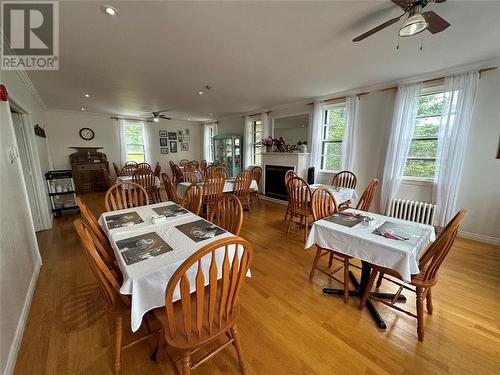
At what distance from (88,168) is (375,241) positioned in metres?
7.25

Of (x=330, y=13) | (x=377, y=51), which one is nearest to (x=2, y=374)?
(x=330, y=13)

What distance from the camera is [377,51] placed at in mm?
2336

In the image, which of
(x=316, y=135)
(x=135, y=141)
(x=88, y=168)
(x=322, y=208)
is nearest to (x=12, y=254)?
(x=322, y=208)

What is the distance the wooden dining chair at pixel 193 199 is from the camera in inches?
83.3

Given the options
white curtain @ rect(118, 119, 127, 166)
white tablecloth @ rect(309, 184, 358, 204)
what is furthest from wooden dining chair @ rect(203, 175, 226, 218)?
white curtain @ rect(118, 119, 127, 166)

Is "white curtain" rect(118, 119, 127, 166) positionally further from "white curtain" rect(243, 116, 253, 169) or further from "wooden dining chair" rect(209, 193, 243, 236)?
"wooden dining chair" rect(209, 193, 243, 236)

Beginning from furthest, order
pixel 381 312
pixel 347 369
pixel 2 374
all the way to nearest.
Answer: pixel 381 312, pixel 347 369, pixel 2 374

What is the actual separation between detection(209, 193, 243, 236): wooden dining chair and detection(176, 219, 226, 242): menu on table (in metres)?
0.14

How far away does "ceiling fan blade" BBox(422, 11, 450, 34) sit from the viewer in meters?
1.41

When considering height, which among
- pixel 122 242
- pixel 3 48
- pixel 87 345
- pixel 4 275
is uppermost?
pixel 3 48

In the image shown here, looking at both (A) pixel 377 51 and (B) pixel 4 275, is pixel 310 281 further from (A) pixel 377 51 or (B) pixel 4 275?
(A) pixel 377 51

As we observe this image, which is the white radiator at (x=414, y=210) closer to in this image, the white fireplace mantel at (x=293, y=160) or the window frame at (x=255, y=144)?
the white fireplace mantel at (x=293, y=160)

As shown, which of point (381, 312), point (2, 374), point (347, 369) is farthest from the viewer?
point (381, 312)

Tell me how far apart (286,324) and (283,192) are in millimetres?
3730
